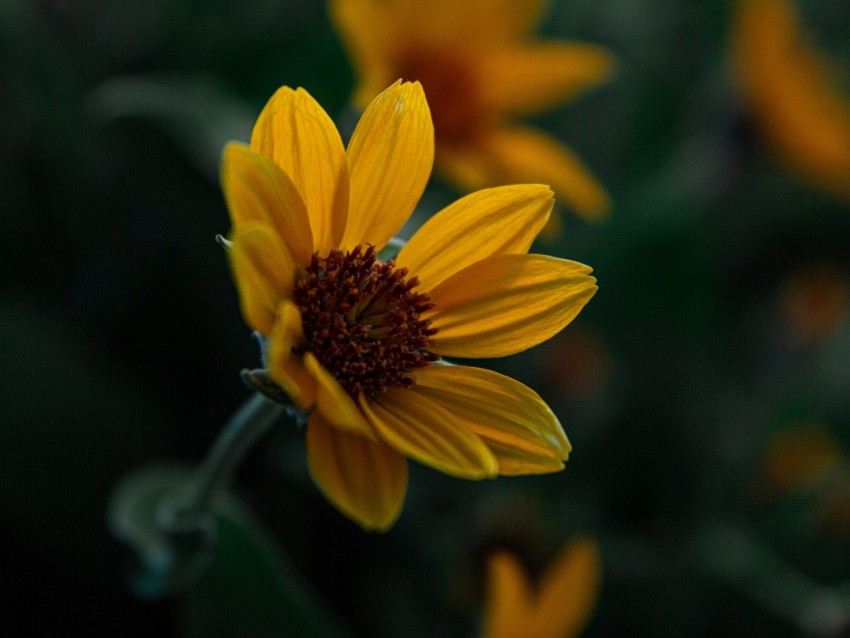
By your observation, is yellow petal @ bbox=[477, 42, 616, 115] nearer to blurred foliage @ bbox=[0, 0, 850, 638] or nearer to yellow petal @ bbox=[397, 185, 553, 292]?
blurred foliage @ bbox=[0, 0, 850, 638]

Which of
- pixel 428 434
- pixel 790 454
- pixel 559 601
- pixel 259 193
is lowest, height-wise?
pixel 790 454

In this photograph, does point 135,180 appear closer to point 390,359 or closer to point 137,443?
point 137,443

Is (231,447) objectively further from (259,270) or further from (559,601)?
(559,601)

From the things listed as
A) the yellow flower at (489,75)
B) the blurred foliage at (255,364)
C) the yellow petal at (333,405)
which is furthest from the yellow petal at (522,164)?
the yellow petal at (333,405)

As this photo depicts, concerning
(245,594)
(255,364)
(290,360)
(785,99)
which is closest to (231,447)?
(290,360)

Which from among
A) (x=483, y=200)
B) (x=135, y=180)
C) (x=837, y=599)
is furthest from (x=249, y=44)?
(x=837, y=599)
